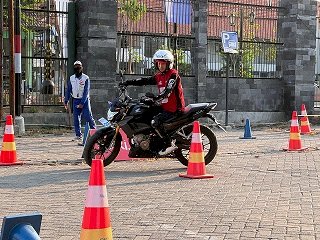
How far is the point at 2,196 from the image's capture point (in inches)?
285

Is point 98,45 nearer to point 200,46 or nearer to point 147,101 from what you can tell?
point 200,46

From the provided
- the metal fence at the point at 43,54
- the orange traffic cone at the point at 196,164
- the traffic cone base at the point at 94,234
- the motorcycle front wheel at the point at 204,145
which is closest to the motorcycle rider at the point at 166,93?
the motorcycle front wheel at the point at 204,145

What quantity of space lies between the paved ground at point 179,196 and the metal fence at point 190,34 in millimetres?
6499

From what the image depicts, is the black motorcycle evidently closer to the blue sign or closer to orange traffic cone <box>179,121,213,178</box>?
orange traffic cone <box>179,121,213,178</box>

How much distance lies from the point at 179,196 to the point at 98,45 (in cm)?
980

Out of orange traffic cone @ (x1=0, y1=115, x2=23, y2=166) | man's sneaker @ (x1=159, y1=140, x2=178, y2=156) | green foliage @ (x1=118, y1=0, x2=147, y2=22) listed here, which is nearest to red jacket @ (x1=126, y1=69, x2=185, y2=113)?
man's sneaker @ (x1=159, y1=140, x2=178, y2=156)

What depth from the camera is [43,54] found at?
644 inches

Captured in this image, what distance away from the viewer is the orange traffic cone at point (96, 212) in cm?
432

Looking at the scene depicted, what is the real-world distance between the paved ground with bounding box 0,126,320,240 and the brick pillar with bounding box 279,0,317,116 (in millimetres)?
8481

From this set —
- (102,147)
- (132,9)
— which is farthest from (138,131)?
(132,9)

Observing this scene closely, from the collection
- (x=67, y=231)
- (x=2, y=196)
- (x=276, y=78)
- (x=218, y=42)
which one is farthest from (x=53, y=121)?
(x=67, y=231)

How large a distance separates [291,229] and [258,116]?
1422cm

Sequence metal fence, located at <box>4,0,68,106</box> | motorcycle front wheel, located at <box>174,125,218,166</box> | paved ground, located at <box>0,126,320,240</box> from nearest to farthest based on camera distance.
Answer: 1. paved ground, located at <box>0,126,320,240</box>
2. motorcycle front wheel, located at <box>174,125,218,166</box>
3. metal fence, located at <box>4,0,68,106</box>

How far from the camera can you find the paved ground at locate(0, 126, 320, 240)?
5633mm
